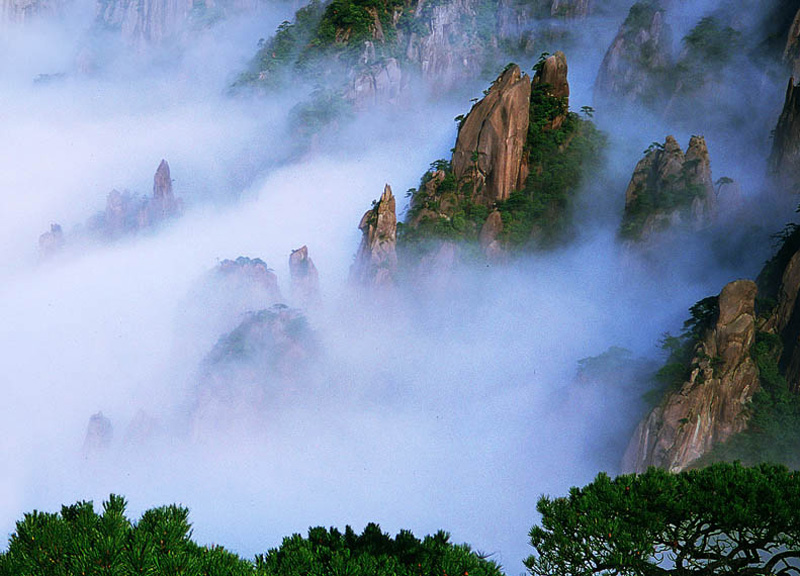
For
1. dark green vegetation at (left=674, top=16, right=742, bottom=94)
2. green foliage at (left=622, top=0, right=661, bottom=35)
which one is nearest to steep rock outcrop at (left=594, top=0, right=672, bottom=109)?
green foliage at (left=622, top=0, right=661, bottom=35)

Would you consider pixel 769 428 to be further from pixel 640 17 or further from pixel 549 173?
pixel 640 17

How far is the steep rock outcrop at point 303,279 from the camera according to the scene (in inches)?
1746

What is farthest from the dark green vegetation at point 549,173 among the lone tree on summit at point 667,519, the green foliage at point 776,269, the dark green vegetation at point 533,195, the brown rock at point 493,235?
the lone tree on summit at point 667,519

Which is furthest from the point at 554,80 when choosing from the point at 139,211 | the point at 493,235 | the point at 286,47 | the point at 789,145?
the point at 139,211

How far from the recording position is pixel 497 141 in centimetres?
4275

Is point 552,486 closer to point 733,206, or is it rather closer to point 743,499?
point 733,206

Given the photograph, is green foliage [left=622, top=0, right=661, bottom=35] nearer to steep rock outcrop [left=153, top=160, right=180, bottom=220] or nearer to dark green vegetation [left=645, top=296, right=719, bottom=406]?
dark green vegetation [left=645, top=296, right=719, bottom=406]

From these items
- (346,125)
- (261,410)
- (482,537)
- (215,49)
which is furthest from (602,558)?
(215,49)

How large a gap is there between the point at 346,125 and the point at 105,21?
40.0m

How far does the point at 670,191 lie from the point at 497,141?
10.1 m

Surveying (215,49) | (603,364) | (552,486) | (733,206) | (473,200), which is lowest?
(552,486)

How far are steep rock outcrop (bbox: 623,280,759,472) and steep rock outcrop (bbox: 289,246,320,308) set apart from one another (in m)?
22.9

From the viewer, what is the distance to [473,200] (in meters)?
43.6

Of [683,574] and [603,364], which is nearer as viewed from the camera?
[683,574]
